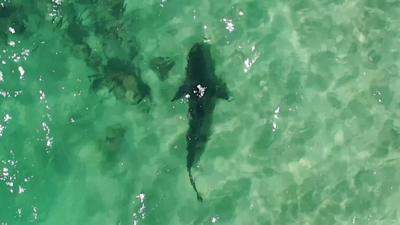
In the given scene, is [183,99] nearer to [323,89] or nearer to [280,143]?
[280,143]

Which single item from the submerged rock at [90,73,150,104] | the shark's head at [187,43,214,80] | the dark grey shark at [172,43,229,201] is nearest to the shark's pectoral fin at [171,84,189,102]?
the dark grey shark at [172,43,229,201]

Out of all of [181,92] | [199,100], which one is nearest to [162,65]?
[181,92]

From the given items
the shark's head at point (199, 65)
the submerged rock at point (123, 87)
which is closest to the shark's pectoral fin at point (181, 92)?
the shark's head at point (199, 65)

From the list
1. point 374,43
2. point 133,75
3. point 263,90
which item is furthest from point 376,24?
point 133,75

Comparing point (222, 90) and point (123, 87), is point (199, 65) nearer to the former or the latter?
point (222, 90)

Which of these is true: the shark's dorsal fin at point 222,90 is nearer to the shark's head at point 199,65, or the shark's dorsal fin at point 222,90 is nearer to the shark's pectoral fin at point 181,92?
the shark's head at point 199,65
